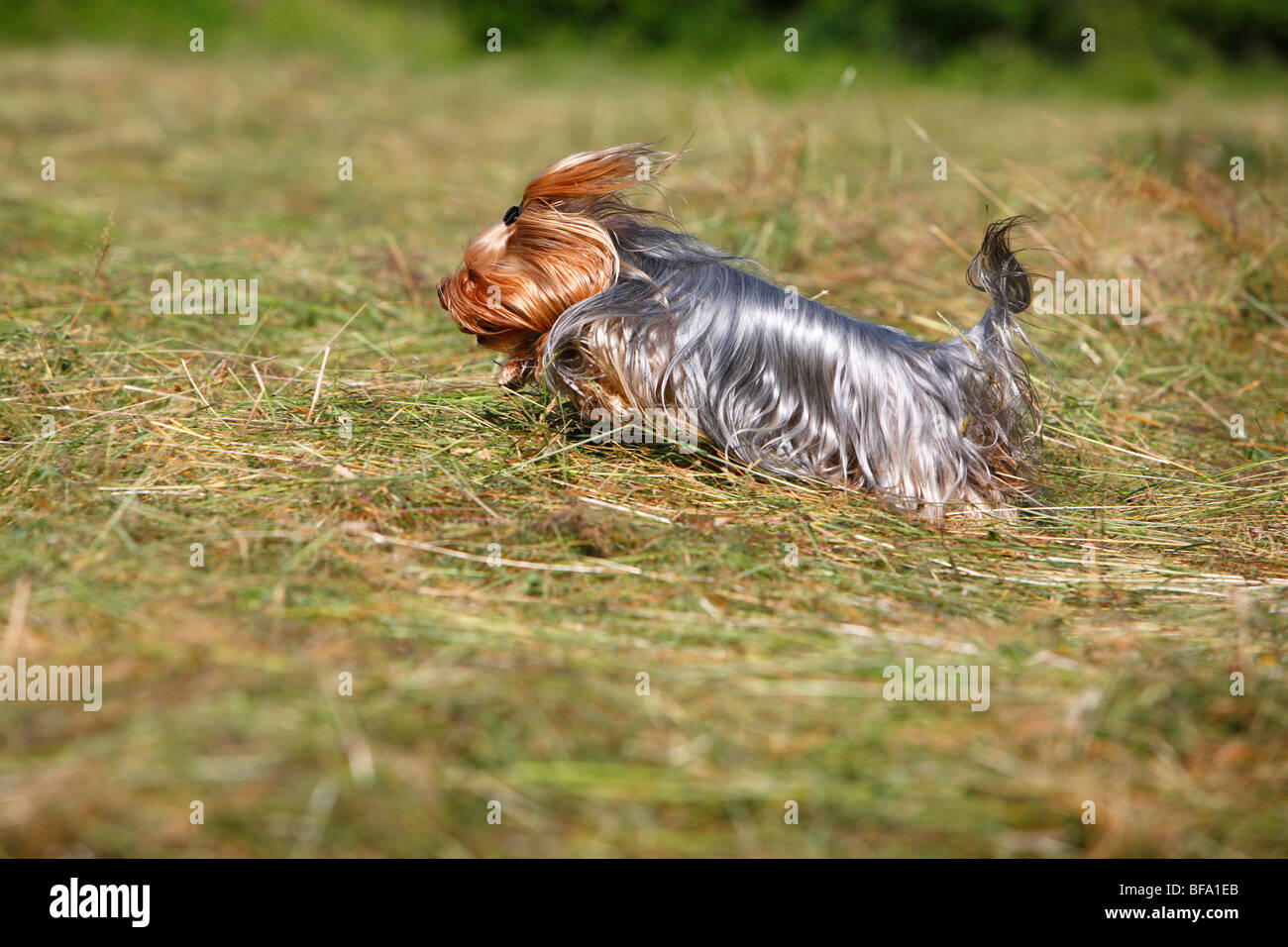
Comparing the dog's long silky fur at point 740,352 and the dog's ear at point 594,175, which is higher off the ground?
the dog's ear at point 594,175

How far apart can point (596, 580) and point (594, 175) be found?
57.8 inches

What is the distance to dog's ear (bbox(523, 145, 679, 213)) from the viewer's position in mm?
4090

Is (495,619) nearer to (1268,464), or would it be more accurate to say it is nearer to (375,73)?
(1268,464)

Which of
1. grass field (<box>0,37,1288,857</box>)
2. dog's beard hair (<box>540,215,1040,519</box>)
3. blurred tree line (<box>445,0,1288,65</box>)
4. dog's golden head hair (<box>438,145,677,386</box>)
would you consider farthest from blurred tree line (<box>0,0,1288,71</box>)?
dog's beard hair (<box>540,215,1040,519</box>)

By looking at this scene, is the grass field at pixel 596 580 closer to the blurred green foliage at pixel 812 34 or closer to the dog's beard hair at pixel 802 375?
the dog's beard hair at pixel 802 375

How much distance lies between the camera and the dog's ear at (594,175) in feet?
13.4

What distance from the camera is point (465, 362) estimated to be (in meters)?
5.29

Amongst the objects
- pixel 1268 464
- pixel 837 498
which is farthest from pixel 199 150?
pixel 1268 464

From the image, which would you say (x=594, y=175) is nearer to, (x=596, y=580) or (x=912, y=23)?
(x=596, y=580)

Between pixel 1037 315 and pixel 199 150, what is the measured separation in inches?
256

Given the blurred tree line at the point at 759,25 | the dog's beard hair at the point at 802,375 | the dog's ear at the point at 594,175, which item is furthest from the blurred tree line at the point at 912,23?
the dog's beard hair at the point at 802,375

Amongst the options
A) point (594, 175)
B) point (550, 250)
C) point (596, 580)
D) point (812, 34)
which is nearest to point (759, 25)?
point (812, 34)

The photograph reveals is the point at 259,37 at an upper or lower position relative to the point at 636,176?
upper

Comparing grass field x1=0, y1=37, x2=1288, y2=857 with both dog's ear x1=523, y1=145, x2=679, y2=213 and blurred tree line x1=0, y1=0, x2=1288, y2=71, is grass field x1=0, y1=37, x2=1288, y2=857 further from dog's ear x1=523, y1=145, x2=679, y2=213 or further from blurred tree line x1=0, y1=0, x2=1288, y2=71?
blurred tree line x1=0, y1=0, x2=1288, y2=71
